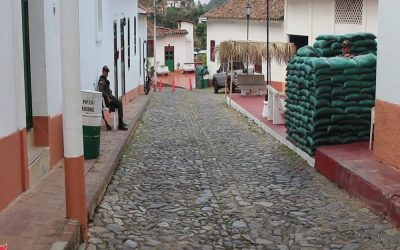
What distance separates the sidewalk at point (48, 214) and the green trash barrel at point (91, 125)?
0.94ft

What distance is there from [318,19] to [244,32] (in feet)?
41.7

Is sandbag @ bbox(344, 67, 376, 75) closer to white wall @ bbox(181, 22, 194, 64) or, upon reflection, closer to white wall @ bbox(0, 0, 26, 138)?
white wall @ bbox(0, 0, 26, 138)

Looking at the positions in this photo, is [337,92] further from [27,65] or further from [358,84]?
[27,65]

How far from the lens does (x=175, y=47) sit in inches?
2124

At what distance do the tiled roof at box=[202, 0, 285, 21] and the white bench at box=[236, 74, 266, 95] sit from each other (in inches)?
219

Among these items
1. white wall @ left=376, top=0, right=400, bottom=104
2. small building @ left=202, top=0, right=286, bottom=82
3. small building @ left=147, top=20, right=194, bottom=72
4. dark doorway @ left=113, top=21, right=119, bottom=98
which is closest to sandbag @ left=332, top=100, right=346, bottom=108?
white wall @ left=376, top=0, right=400, bottom=104

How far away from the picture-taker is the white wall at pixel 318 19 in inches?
697

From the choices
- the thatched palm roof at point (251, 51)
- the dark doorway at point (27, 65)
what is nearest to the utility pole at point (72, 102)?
the dark doorway at point (27, 65)

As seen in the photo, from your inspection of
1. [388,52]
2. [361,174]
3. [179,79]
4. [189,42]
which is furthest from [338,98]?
[189,42]

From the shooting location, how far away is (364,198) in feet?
23.9

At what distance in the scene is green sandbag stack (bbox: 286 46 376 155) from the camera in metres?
9.63

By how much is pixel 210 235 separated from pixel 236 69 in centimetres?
2239

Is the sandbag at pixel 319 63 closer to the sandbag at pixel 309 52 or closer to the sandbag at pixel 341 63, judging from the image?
the sandbag at pixel 341 63

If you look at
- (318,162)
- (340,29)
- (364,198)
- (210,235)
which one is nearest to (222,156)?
(318,162)
